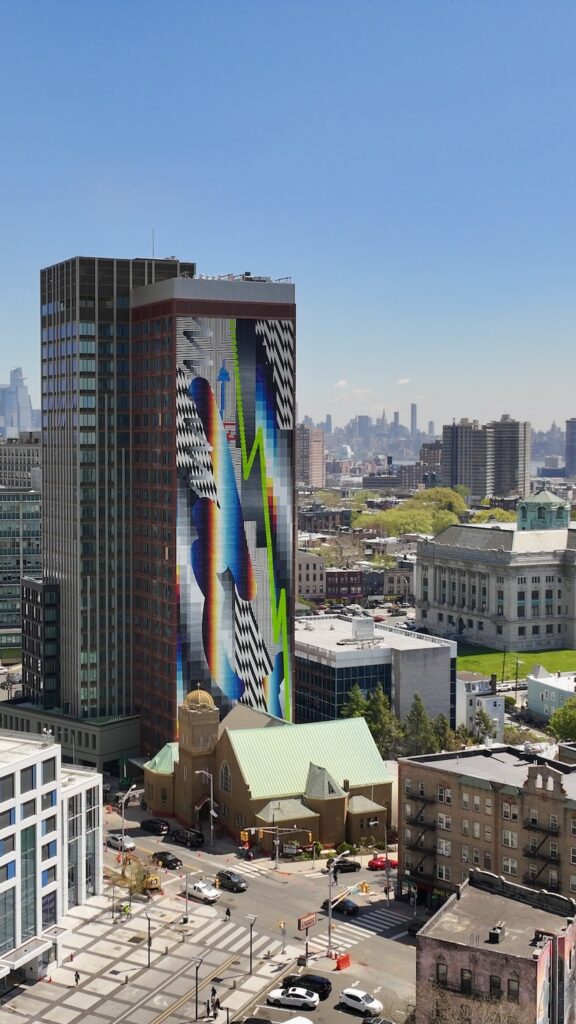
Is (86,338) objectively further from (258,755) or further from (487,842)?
(487,842)

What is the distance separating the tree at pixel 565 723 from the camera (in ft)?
498

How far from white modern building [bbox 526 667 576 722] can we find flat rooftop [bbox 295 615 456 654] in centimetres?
2310

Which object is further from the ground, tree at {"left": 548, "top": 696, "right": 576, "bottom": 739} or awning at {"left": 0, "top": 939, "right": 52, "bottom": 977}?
tree at {"left": 548, "top": 696, "right": 576, "bottom": 739}

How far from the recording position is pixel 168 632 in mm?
140750

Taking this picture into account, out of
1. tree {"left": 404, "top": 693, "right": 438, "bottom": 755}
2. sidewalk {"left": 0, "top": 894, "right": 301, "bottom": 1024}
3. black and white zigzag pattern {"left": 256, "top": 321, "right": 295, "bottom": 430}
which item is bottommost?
sidewalk {"left": 0, "top": 894, "right": 301, "bottom": 1024}

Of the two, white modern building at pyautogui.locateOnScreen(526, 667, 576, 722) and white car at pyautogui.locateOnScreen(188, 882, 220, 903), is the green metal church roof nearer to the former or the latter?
white car at pyautogui.locateOnScreen(188, 882, 220, 903)

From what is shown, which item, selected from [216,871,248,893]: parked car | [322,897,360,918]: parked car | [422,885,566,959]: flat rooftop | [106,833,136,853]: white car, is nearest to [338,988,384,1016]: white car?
[422,885,566,959]: flat rooftop

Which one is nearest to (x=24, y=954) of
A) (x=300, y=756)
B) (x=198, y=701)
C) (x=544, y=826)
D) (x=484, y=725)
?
(x=544, y=826)

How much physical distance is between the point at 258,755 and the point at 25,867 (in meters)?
32.9

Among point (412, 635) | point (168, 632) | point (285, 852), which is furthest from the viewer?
point (412, 635)

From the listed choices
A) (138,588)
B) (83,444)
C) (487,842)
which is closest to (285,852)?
(487,842)

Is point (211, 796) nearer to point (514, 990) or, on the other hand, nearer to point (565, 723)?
point (514, 990)

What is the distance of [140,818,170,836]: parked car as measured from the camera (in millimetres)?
122250

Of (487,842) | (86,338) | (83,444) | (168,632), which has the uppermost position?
(86,338)
